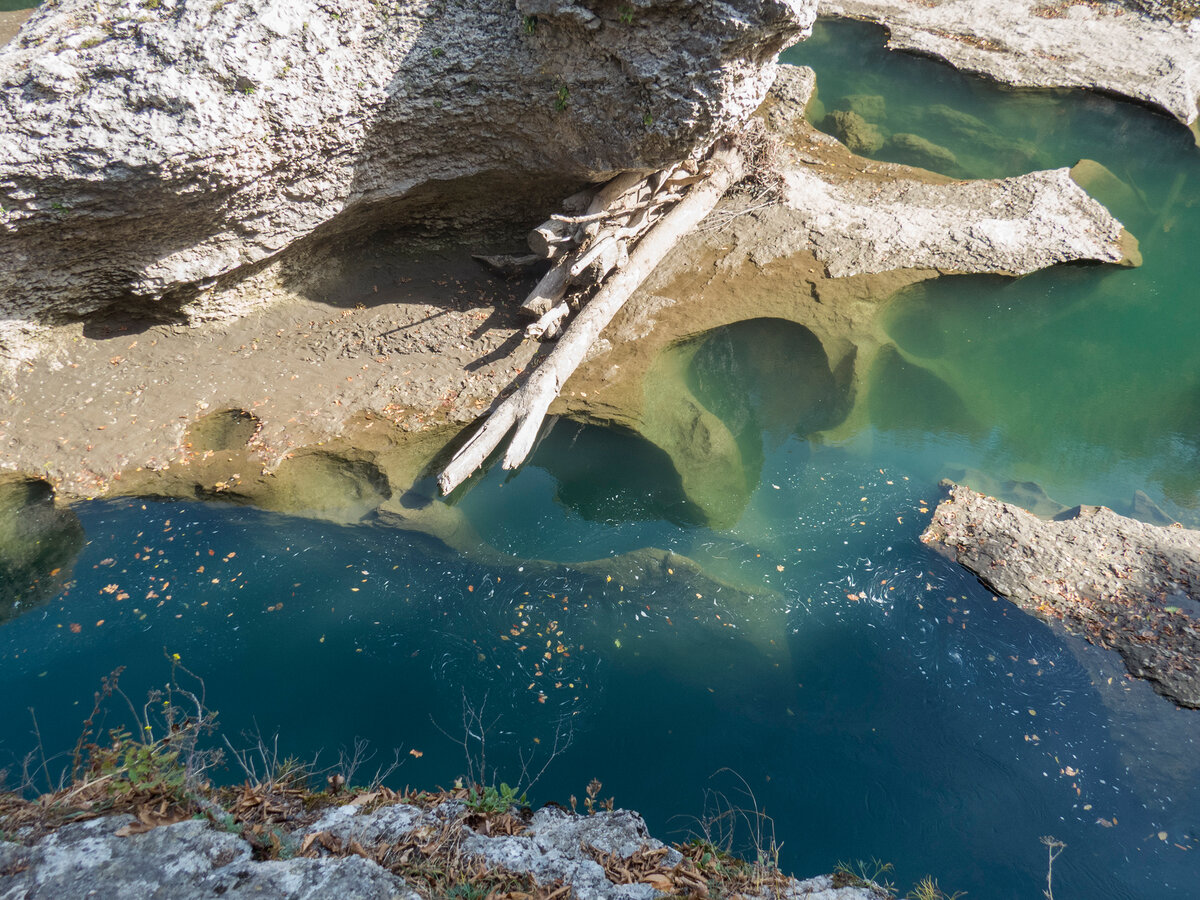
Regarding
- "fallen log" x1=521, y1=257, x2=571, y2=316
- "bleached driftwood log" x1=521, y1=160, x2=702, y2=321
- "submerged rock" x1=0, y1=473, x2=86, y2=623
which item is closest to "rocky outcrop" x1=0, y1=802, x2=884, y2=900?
"submerged rock" x1=0, y1=473, x2=86, y2=623

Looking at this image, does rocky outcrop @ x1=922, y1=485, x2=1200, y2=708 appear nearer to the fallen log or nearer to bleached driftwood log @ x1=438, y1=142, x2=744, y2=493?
bleached driftwood log @ x1=438, y1=142, x2=744, y2=493

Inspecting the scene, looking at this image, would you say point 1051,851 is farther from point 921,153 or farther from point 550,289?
point 921,153

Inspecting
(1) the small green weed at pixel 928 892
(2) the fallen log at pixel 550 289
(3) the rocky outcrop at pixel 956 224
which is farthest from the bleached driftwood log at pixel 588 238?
(1) the small green weed at pixel 928 892

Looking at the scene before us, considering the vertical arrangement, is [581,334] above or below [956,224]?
below

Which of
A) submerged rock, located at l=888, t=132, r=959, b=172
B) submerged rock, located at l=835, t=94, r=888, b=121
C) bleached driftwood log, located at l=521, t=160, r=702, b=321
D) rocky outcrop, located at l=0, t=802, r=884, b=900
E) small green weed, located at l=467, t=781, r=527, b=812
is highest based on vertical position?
submerged rock, located at l=835, t=94, r=888, b=121

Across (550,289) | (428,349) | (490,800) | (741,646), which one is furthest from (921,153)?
(490,800)

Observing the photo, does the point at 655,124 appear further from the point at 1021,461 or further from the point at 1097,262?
the point at 1097,262

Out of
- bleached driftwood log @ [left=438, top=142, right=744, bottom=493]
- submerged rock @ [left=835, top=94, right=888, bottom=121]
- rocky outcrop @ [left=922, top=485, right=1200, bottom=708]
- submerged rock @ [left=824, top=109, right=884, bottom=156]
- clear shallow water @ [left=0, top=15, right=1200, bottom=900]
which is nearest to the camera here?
clear shallow water @ [left=0, top=15, right=1200, bottom=900]
